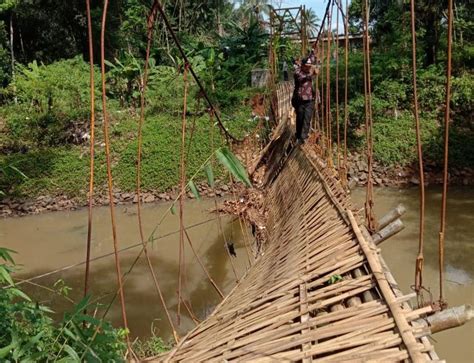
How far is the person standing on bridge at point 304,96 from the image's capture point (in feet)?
13.5

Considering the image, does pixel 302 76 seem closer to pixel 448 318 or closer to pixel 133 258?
pixel 133 258

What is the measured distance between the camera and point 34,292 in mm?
4621

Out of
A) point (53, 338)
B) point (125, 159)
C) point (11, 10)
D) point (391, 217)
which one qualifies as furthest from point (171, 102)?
point (53, 338)

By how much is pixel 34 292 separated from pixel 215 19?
A: 50.5ft

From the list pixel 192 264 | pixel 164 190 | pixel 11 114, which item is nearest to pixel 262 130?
pixel 164 190

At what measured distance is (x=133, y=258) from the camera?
5.37 metres

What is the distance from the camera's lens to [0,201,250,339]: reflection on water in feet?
13.5

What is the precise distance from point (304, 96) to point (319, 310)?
3040mm

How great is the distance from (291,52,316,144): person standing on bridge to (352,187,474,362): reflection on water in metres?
1.49

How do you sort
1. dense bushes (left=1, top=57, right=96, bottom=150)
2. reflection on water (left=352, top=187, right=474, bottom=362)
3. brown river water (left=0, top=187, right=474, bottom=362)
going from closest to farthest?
reflection on water (left=352, top=187, right=474, bottom=362) < brown river water (left=0, top=187, right=474, bottom=362) < dense bushes (left=1, top=57, right=96, bottom=150)

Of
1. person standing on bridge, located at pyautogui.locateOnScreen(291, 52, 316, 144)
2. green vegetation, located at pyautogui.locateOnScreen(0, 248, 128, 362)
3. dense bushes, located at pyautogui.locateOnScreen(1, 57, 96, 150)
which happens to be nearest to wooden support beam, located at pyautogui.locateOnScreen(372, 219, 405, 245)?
green vegetation, located at pyautogui.locateOnScreen(0, 248, 128, 362)

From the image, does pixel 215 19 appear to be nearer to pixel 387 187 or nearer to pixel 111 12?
pixel 111 12

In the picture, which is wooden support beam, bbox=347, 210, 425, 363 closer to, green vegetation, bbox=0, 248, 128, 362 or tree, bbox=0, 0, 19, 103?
green vegetation, bbox=0, 248, 128, 362

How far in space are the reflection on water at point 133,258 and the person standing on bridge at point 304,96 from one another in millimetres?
1128
